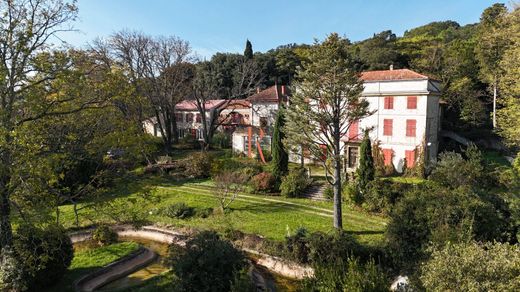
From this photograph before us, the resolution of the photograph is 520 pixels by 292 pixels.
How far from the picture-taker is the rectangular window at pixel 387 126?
29250 mm

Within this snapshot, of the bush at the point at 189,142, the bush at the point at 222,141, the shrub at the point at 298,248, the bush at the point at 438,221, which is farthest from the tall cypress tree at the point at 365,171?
the bush at the point at 189,142

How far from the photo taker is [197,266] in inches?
425

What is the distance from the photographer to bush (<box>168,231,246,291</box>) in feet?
35.1

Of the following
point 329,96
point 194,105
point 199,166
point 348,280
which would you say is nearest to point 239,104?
point 194,105

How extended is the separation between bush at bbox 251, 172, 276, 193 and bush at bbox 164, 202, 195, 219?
5.78 meters

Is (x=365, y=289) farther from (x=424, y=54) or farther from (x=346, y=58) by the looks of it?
(x=424, y=54)

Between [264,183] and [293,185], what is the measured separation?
7.94 feet

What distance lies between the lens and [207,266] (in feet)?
35.2

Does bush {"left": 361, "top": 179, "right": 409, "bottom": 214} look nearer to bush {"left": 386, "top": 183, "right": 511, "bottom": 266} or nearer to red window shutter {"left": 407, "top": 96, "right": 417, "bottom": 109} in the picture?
bush {"left": 386, "top": 183, "right": 511, "bottom": 266}

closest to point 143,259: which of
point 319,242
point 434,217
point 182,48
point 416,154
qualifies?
point 319,242

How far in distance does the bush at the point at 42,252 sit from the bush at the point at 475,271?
11073mm

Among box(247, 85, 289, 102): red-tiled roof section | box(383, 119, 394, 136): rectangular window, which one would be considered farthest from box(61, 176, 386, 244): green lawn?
box(247, 85, 289, 102): red-tiled roof section

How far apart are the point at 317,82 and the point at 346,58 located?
2.01 m

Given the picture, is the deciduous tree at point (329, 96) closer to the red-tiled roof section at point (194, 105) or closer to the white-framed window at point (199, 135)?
the red-tiled roof section at point (194, 105)
